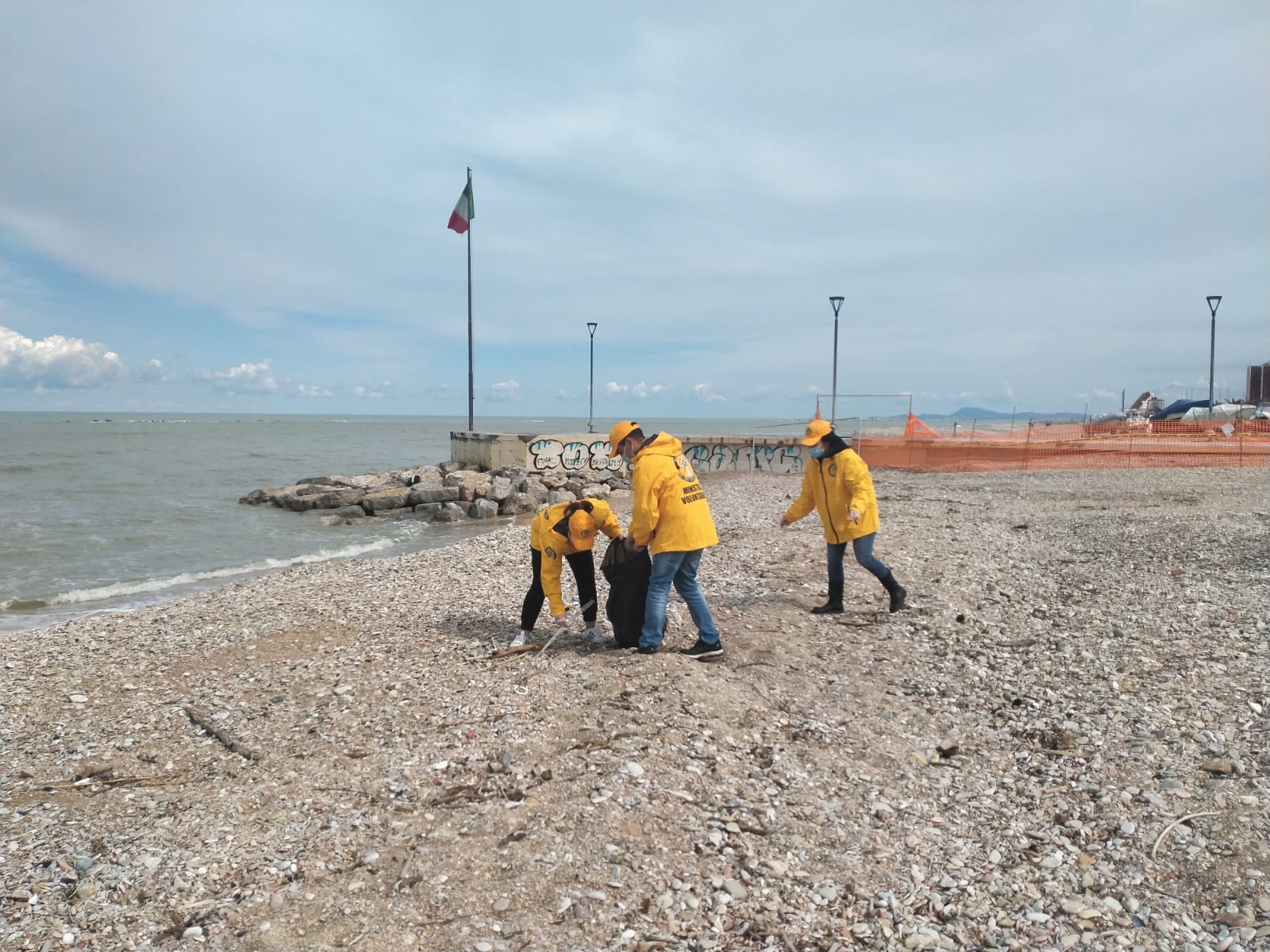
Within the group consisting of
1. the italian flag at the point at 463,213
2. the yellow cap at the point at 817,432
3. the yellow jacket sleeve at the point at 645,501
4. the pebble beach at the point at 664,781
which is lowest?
the pebble beach at the point at 664,781

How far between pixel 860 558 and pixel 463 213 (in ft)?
81.0

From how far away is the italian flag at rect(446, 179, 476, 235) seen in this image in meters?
28.7

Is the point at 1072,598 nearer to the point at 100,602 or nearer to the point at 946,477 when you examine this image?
the point at 100,602

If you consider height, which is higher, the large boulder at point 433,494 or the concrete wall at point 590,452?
the concrete wall at point 590,452

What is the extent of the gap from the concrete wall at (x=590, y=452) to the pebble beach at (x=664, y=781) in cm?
1902

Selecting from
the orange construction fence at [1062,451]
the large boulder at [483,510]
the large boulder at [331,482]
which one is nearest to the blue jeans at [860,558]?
the large boulder at [483,510]

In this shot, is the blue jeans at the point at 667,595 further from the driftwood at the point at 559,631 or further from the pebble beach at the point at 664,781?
the driftwood at the point at 559,631

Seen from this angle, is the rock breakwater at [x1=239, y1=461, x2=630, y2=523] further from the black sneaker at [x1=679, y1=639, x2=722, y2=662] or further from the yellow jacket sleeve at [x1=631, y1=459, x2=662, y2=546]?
the yellow jacket sleeve at [x1=631, y1=459, x2=662, y2=546]

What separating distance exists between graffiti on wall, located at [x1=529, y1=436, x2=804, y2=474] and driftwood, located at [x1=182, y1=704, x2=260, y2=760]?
21572 millimetres

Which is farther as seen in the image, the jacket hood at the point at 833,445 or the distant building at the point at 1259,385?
the distant building at the point at 1259,385

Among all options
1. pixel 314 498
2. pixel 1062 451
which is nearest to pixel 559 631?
pixel 314 498

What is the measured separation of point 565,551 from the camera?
6.81 m

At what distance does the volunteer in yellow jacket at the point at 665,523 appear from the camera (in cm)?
622

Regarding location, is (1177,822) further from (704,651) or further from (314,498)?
(314,498)
